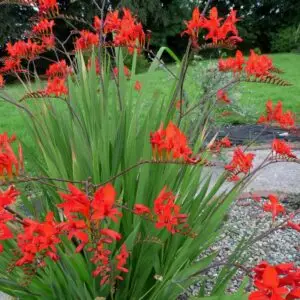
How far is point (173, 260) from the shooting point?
1887mm

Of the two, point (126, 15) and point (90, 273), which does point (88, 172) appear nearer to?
point (90, 273)

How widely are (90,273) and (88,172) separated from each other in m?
0.47

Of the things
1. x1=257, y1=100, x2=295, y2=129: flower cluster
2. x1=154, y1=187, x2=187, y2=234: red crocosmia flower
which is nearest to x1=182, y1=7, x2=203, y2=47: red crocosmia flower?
x1=154, y1=187, x2=187, y2=234: red crocosmia flower

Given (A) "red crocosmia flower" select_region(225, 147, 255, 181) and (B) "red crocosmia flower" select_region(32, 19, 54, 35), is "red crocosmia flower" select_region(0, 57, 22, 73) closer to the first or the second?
(B) "red crocosmia flower" select_region(32, 19, 54, 35)

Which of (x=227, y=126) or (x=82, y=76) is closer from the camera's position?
(x=82, y=76)

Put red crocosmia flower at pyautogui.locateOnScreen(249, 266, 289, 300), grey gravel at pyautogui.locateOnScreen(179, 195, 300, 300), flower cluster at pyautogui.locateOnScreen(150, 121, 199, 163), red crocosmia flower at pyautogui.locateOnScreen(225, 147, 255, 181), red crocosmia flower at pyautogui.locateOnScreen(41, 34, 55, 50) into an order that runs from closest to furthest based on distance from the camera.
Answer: red crocosmia flower at pyautogui.locateOnScreen(249, 266, 289, 300), flower cluster at pyautogui.locateOnScreen(150, 121, 199, 163), red crocosmia flower at pyautogui.locateOnScreen(225, 147, 255, 181), red crocosmia flower at pyautogui.locateOnScreen(41, 34, 55, 50), grey gravel at pyautogui.locateOnScreen(179, 195, 300, 300)

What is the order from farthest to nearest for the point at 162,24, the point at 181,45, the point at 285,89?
the point at 181,45 < the point at 162,24 < the point at 285,89

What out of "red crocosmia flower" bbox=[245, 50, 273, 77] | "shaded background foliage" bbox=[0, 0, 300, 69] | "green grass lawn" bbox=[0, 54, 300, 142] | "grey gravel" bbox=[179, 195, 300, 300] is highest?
"red crocosmia flower" bbox=[245, 50, 273, 77]

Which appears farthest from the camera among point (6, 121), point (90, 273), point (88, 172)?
point (6, 121)

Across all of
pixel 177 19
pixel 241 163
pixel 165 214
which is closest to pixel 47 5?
pixel 241 163

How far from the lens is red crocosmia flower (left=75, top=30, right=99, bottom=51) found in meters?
2.50

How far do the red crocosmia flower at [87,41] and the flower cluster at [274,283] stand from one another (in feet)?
5.61

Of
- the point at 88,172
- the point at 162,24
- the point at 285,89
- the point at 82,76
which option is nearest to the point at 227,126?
the point at 285,89

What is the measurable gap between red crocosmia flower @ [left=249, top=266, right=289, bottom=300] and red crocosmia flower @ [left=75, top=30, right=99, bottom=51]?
5.73 feet
